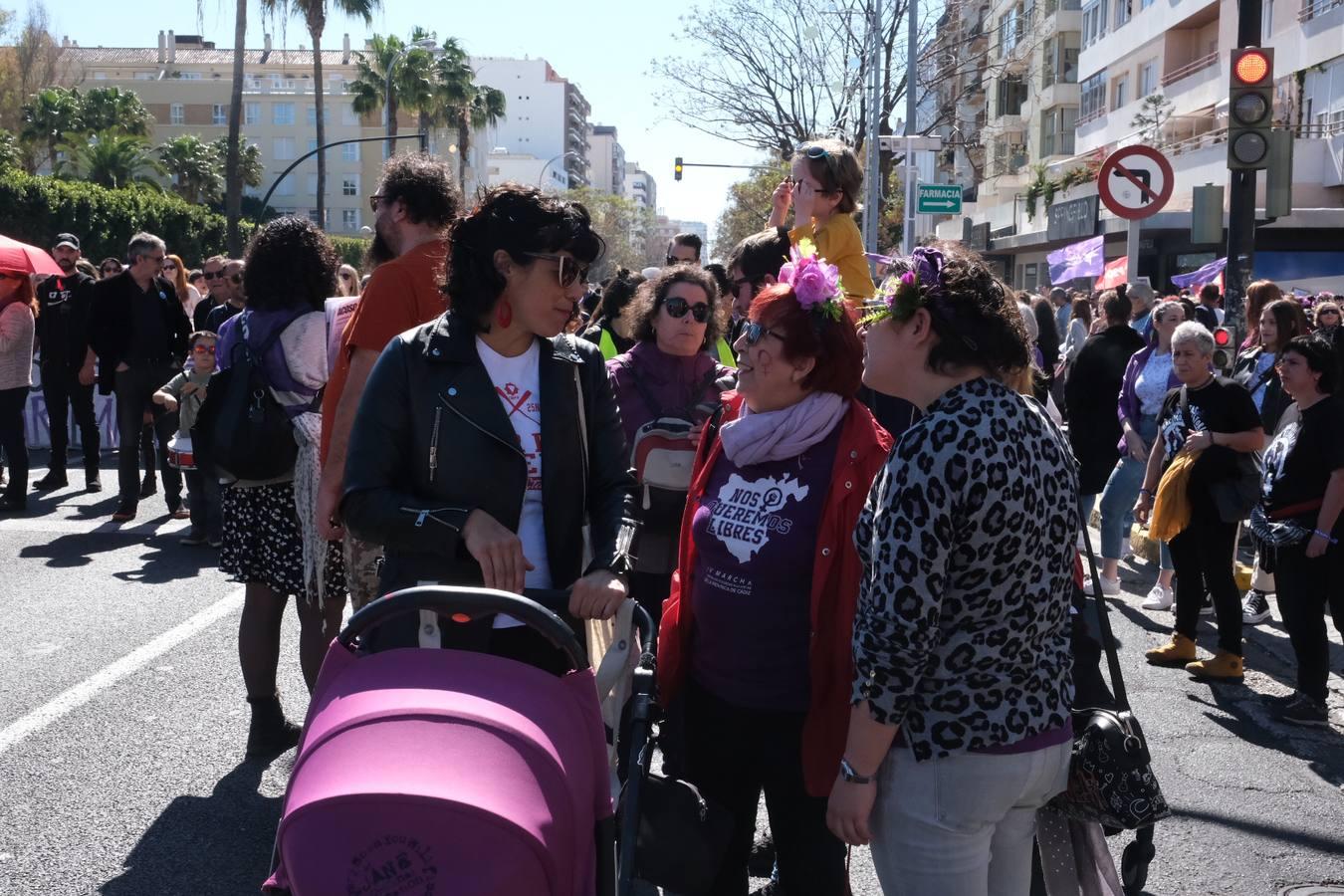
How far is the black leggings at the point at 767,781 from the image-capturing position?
3.15 m

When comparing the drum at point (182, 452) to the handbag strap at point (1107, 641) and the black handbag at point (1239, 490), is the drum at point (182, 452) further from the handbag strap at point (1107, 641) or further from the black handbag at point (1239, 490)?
the handbag strap at point (1107, 641)

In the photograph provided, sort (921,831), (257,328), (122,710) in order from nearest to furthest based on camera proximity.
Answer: (921,831), (257,328), (122,710)

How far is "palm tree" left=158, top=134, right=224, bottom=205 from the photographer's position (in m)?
65.2

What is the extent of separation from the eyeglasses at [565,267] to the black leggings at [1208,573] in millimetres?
4812

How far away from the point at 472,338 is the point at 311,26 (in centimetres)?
5196

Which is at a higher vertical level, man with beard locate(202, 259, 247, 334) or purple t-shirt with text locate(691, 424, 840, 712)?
man with beard locate(202, 259, 247, 334)

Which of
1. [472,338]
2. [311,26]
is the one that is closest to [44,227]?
[311,26]

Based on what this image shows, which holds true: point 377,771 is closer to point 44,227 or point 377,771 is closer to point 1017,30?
point 44,227

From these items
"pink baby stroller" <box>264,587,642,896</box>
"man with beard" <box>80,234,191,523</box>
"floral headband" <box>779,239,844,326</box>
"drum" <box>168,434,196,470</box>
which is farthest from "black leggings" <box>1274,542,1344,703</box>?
"man with beard" <box>80,234,191,523</box>

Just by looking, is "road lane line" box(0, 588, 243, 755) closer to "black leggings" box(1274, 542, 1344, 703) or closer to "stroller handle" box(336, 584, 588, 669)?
"stroller handle" box(336, 584, 588, 669)

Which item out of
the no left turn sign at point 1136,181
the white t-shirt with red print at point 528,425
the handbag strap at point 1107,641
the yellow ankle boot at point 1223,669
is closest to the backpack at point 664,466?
the white t-shirt with red print at point 528,425

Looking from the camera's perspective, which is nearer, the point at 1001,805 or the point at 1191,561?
the point at 1001,805

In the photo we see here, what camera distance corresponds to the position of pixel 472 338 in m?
3.07

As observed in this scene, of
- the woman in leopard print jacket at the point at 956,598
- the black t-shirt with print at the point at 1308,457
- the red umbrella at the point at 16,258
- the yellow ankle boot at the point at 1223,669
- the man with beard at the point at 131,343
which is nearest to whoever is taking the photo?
the woman in leopard print jacket at the point at 956,598
